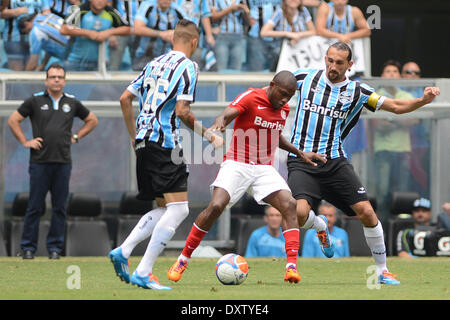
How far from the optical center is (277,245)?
13.8m

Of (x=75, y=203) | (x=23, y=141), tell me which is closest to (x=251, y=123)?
(x=23, y=141)

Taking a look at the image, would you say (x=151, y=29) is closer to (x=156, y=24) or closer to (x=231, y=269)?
(x=156, y=24)

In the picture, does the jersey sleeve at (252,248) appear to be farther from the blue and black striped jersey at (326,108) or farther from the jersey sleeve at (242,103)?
the jersey sleeve at (242,103)

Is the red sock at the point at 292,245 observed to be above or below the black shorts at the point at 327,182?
below

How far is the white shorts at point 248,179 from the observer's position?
30.4ft

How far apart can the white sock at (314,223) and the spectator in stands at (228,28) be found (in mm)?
5802


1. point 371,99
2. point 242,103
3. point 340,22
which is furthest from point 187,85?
point 340,22

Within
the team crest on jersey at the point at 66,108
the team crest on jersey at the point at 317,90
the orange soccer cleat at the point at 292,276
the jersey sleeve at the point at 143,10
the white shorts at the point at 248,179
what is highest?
the jersey sleeve at the point at 143,10

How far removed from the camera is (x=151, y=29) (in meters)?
15.1

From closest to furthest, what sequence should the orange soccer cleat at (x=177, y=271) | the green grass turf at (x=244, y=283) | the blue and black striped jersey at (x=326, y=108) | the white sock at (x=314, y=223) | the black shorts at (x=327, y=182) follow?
1. the green grass turf at (x=244, y=283)
2. the orange soccer cleat at (x=177, y=271)
3. the black shorts at (x=327, y=182)
4. the blue and black striped jersey at (x=326, y=108)
5. the white sock at (x=314, y=223)

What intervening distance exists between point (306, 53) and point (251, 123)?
20.8 feet

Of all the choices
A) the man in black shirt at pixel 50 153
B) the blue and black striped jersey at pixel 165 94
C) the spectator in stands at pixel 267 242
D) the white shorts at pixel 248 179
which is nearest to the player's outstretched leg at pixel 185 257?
the white shorts at pixel 248 179

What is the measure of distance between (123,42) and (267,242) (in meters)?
3.72

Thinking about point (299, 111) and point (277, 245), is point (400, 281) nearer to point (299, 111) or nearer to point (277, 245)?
point (299, 111)
